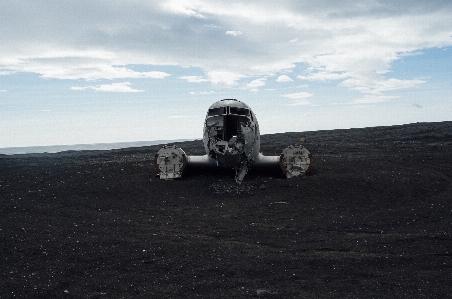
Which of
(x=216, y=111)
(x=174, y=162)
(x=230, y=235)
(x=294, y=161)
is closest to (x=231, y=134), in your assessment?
(x=216, y=111)

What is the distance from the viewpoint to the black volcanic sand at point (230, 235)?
23.1ft

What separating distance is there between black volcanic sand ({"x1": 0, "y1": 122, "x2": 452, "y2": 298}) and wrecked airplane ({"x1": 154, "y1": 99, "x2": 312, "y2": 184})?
76cm

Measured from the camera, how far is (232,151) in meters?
16.1

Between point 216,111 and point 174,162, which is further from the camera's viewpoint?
point 174,162

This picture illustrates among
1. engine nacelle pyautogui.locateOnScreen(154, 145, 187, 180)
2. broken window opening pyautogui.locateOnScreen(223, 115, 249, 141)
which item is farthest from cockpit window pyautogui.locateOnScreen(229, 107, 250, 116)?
engine nacelle pyautogui.locateOnScreen(154, 145, 187, 180)

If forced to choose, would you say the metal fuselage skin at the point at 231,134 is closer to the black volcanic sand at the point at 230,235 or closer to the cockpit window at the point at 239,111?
the cockpit window at the point at 239,111

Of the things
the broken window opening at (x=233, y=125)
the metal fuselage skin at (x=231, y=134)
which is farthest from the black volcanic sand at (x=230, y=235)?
the broken window opening at (x=233, y=125)

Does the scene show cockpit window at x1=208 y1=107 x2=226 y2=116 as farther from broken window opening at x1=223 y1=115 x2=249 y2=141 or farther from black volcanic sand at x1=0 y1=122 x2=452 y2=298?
black volcanic sand at x1=0 y1=122 x2=452 y2=298

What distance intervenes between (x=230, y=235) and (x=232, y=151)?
611 cm

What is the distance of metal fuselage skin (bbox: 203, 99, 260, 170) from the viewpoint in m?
16.3

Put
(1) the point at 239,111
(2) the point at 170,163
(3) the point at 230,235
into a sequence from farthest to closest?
1. (2) the point at 170,163
2. (1) the point at 239,111
3. (3) the point at 230,235

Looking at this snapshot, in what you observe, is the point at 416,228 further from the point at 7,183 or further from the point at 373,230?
the point at 7,183

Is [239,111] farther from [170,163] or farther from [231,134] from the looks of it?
[170,163]

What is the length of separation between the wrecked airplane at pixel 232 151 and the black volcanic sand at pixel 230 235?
76 centimetres
